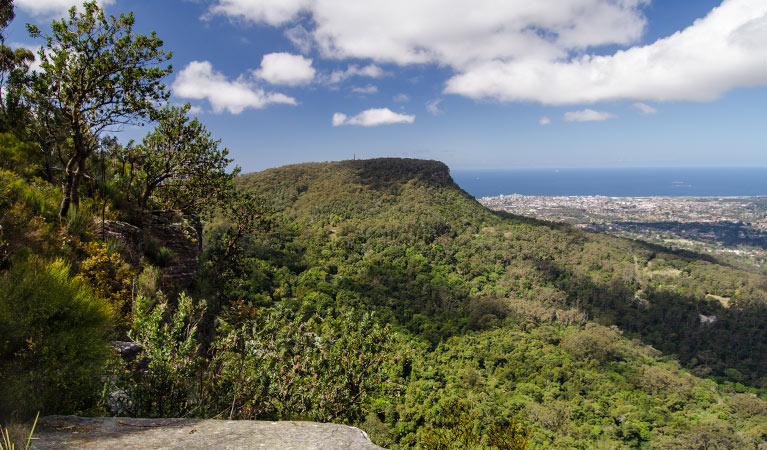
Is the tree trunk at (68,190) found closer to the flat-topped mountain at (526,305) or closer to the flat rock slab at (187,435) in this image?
the flat rock slab at (187,435)

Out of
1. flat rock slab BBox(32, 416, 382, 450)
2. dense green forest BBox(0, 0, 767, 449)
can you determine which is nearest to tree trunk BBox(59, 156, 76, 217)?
dense green forest BBox(0, 0, 767, 449)

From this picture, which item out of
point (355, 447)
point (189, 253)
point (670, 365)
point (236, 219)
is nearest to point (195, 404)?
point (355, 447)

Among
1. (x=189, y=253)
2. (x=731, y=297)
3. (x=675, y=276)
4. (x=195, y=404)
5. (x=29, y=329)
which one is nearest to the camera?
(x=29, y=329)

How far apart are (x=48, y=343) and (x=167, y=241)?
23.3 feet

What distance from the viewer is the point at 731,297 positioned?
65.8 meters

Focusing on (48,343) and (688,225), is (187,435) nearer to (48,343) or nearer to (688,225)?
(48,343)

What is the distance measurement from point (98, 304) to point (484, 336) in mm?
52579

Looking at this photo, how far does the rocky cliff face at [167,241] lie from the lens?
24.8 ft

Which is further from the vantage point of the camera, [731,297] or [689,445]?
[731,297]

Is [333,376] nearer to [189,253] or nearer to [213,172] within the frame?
[189,253]

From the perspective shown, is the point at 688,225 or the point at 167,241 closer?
the point at 167,241

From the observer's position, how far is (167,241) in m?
9.48

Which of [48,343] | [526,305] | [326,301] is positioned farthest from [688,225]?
[48,343]

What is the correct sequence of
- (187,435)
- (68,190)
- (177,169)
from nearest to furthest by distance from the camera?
(187,435)
(68,190)
(177,169)
